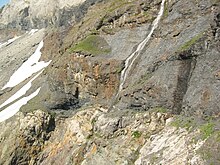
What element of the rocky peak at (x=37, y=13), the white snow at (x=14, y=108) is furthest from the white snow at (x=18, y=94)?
the rocky peak at (x=37, y=13)

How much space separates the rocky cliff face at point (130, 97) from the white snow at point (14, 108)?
5.65ft

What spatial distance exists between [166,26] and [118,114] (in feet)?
29.6

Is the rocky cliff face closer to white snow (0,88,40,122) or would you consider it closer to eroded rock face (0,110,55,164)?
eroded rock face (0,110,55,164)

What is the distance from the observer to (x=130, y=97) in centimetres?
3008

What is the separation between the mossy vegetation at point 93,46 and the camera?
127 ft

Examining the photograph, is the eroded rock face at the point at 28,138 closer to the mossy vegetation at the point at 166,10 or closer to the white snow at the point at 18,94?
the white snow at the point at 18,94

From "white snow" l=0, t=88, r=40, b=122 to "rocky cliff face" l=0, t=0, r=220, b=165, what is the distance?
172 centimetres

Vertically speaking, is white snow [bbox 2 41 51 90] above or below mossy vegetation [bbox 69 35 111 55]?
below

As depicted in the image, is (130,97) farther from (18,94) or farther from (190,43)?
(18,94)

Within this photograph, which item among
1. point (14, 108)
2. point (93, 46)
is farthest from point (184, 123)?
point (14, 108)

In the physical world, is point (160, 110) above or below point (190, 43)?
below

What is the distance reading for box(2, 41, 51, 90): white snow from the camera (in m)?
64.2

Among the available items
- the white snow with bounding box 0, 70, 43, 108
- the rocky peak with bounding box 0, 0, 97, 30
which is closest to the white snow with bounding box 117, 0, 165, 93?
the white snow with bounding box 0, 70, 43, 108

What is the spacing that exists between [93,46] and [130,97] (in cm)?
1170
